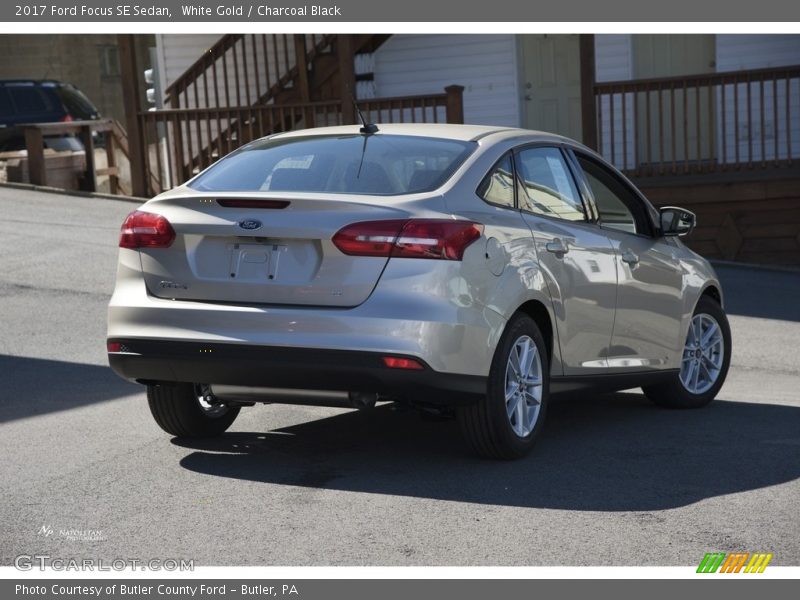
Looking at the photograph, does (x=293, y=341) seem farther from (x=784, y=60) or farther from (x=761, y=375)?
(x=784, y=60)

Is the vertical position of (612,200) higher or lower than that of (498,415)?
higher

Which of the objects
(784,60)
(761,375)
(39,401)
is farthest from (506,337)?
(784,60)

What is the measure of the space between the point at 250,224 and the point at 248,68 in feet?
52.9

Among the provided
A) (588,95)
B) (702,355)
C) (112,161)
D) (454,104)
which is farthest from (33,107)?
(702,355)

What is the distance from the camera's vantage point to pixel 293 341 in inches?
236

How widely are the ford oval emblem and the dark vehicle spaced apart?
63.4 ft

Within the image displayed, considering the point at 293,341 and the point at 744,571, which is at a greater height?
the point at 293,341

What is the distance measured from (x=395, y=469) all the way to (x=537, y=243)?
1300mm

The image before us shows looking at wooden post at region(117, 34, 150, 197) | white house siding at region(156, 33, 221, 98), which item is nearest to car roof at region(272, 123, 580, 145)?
wooden post at region(117, 34, 150, 197)

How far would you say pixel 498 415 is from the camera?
250 inches

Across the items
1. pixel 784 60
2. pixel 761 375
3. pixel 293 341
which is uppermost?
pixel 784 60

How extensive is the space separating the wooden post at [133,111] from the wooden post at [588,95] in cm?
611

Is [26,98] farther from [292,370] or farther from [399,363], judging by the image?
[399,363]

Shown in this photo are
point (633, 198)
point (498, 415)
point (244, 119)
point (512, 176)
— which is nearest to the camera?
point (498, 415)
